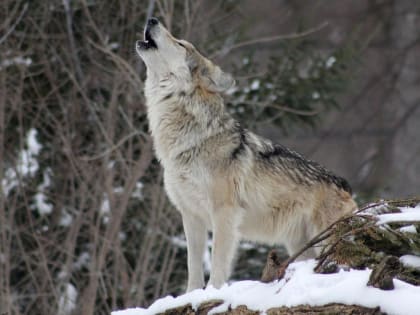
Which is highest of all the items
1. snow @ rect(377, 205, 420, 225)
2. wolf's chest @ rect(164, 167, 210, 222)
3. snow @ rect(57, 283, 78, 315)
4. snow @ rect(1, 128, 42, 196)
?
snow @ rect(1, 128, 42, 196)

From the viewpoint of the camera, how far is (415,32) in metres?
19.0

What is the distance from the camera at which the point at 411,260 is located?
13.5 ft

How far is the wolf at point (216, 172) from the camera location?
22.6ft

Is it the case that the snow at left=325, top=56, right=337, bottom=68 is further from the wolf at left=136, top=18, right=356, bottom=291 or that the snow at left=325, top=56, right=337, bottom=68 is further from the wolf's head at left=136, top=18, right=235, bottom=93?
the wolf's head at left=136, top=18, right=235, bottom=93

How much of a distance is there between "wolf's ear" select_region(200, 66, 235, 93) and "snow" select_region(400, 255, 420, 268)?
3.32 meters

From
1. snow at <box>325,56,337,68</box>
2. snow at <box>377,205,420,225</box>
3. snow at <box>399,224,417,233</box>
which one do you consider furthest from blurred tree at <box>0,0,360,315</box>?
snow at <box>377,205,420,225</box>

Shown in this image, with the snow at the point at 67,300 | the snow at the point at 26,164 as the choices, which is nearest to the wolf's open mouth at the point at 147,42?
the snow at the point at 67,300

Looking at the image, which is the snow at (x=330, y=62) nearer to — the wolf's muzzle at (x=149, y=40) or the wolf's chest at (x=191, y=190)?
the wolf's muzzle at (x=149, y=40)

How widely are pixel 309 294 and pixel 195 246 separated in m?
3.21

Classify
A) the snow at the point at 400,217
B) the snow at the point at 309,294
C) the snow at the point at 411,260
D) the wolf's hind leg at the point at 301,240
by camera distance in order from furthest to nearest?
1. the wolf's hind leg at the point at 301,240
2. the snow at the point at 411,260
3. the snow at the point at 400,217
4. the snow at the point at 309,294

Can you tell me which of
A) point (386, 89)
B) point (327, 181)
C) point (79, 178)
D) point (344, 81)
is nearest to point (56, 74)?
point (79, 178)

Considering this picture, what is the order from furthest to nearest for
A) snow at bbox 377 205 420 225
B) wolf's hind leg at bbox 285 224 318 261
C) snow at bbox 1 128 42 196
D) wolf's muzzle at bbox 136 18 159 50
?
snow at bbox 1 128 42 196 → wolf's hind leg at bbox 285 224 318 261 → wolf's muzzle at bbox 136 18 159 50 → snow at bbox 377 205 420 225

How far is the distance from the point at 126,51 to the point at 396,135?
26.7 ft

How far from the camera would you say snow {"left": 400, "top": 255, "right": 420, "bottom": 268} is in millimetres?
4098
